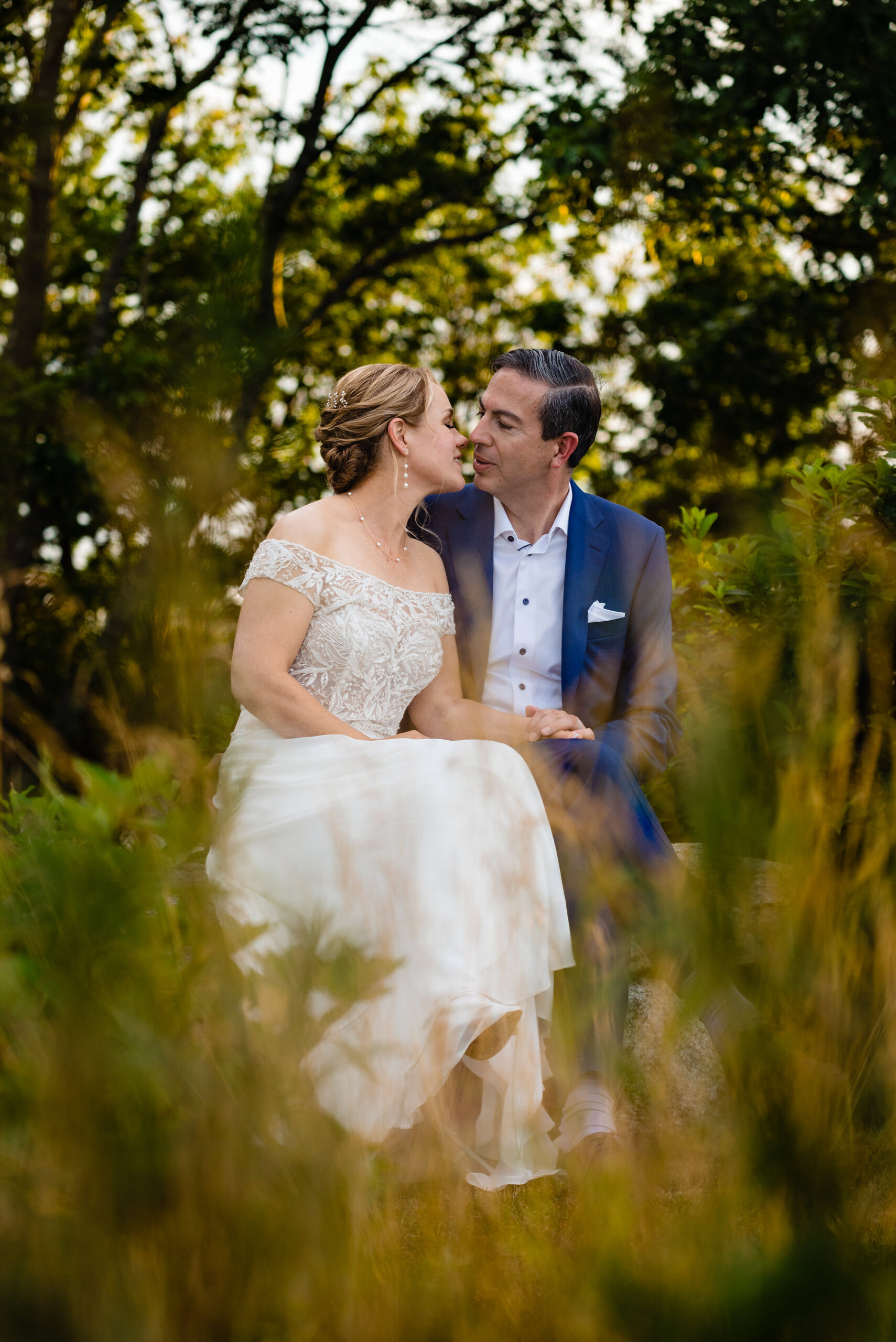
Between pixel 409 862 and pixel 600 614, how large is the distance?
1.44 m

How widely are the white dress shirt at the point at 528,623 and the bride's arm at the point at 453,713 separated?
0.13 metres

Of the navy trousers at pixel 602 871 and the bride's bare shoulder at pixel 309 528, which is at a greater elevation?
the bride's bare shoulder at pixel 309 528

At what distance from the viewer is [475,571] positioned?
11.4 feet

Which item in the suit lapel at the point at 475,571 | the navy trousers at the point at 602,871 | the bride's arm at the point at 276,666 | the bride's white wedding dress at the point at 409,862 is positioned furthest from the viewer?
the suit lapel at the point at 475,571

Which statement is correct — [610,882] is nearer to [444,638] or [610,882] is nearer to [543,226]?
[444,638]

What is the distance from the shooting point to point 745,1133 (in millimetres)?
767

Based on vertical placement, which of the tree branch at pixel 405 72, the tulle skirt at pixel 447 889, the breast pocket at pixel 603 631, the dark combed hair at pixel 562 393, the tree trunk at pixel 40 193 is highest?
the tree branch at pixel 405 72

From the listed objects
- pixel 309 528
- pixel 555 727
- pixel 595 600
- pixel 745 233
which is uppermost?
pixel 745 233

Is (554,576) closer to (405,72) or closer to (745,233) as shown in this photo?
(745,233)

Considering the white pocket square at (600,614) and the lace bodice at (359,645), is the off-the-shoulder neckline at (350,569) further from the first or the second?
the white pocket square at (600,614)

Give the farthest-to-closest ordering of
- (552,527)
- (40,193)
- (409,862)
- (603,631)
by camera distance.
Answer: (40,193)
(552,527)
(603,631)
(409,862)

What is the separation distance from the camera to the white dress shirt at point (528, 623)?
11.6 feet

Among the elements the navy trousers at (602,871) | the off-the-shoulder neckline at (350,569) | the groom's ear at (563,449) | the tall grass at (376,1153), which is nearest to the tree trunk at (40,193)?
the groom's ear at (563,449)

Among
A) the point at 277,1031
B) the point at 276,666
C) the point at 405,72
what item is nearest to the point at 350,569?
the point at 276,666
